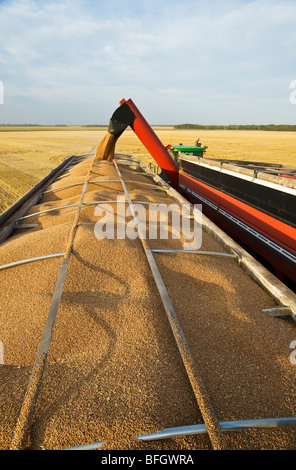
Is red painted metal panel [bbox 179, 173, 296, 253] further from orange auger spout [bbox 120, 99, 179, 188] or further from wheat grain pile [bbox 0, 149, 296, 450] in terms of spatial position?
orange auger spout [bbox 120, 99, 179, 188]

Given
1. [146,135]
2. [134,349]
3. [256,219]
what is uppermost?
[146,135]

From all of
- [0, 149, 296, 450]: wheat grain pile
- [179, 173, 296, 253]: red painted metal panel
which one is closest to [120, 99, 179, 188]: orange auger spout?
[179, 173, 296, 253]: red painted metal panel

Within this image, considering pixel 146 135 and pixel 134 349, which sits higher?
pixel 146 135

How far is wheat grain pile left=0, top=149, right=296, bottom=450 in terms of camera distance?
1.75 m

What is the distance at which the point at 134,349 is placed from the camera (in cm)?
226

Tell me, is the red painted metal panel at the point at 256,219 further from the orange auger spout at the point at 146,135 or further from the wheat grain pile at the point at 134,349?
the orange auger spout at the point at 146,135

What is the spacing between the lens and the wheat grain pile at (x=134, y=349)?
1747 millimetres

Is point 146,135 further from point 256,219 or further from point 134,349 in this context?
point 134,349

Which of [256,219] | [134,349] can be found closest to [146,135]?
[256,219]
